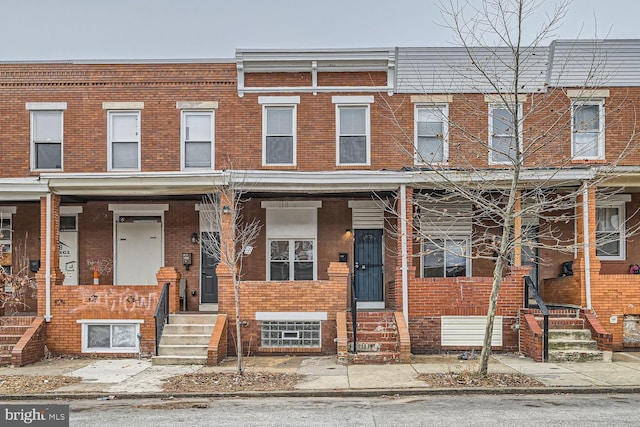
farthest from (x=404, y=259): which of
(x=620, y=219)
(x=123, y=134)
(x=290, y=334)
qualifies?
(x=123, y=134)

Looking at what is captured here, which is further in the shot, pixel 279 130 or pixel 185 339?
pixel 279 130

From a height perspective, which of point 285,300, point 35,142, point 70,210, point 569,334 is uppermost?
point 35,142

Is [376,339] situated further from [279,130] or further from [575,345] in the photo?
[279,130]

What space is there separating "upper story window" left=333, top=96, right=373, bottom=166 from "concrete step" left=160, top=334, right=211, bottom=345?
19.1 ft

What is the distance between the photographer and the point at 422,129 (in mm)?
16828

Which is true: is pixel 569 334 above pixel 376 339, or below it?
above

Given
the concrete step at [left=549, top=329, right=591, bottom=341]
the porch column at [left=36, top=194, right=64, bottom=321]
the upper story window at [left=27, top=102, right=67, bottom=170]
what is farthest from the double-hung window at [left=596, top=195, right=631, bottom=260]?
the upper story window at [left=27, top=102, right=67, bottom=170]

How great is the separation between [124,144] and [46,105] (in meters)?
2.29

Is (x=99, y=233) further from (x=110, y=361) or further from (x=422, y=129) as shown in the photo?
(x=422, y=129)

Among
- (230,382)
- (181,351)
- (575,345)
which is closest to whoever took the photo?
(230,382)

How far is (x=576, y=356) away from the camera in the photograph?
13133mm

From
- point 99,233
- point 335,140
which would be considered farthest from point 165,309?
point 335,140

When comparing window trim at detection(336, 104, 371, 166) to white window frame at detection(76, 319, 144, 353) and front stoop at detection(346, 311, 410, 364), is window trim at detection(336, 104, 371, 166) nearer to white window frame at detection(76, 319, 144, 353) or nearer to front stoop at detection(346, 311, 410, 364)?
front stoop at detection(346, 311, 410, 364)

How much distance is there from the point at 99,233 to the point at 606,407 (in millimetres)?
12884
